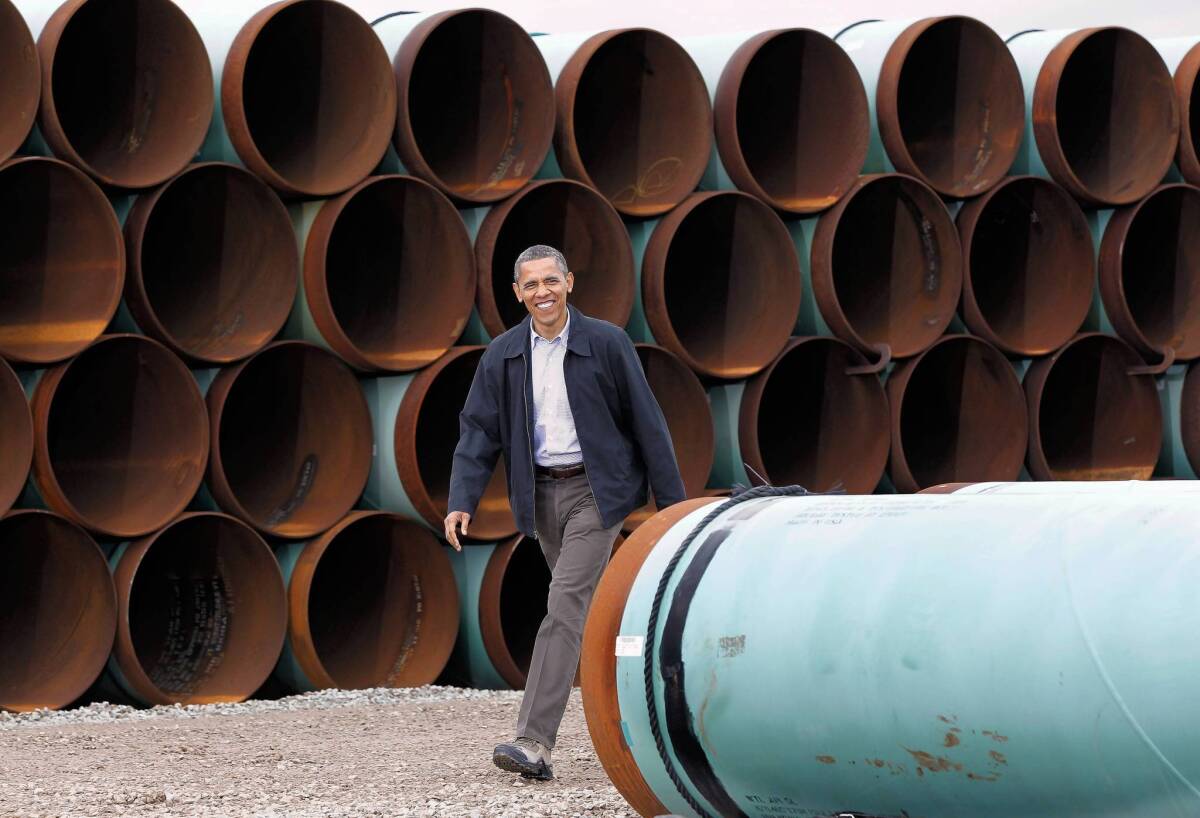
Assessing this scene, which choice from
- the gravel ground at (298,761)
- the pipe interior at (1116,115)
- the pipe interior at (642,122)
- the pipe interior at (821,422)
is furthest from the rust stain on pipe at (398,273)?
the pipe interior at (1116,115)

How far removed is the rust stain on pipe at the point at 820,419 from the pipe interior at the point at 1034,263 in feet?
2.77

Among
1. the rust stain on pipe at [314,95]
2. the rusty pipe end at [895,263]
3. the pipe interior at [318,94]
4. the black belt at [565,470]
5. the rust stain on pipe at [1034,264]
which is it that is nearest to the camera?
the black belt at [565,470]

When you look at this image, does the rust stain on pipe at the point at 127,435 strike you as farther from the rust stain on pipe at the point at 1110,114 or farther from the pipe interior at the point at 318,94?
the rust stain on pipe at the point at 1110,114

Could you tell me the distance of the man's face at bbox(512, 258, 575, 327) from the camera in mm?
4047

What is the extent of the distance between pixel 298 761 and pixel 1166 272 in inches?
206

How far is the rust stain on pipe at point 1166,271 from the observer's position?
8.04 metres

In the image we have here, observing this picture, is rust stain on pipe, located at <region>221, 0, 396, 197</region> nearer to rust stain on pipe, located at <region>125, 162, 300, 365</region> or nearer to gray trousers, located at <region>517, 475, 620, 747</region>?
rust stain on pipe, located at <region>125, 162, 300, 365</region>

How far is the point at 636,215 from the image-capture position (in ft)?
22.2

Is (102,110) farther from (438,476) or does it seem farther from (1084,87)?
(1084,87)

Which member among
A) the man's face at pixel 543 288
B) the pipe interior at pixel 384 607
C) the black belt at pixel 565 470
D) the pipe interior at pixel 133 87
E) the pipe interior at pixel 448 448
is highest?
the pipe interior at pixel 133 87

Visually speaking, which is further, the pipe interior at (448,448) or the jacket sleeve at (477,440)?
the pipe interior at (448,448)

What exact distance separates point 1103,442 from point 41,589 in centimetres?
460

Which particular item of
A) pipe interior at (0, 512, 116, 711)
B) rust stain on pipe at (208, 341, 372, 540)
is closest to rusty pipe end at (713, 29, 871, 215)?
rust stain on pipe at (208, 341, 372, 540)

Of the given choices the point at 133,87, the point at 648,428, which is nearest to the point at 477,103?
the point at 133,87
